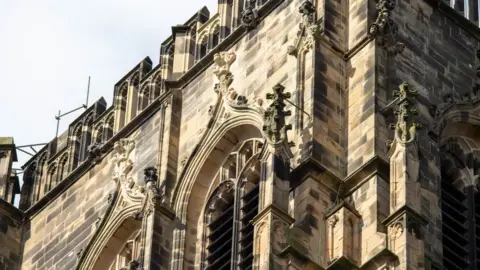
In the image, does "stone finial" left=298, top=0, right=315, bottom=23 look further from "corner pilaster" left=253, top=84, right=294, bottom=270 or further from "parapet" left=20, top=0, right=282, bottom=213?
"corner pilaster" left=253, top=84, right=294, bottom=270

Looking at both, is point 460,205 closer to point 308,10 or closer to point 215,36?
point 308,10

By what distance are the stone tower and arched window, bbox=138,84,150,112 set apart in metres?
0.05

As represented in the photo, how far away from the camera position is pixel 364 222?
4616cm

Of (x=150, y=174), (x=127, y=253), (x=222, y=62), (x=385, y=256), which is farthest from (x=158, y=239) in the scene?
(x=385, y=256)

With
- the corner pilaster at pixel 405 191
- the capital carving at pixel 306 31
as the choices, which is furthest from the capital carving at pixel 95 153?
the corner pilaster at pixel 405 191

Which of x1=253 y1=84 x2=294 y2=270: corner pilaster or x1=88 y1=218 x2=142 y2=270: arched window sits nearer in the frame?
x1=253 y1=84 x2=294 y2=270: corner pilaster

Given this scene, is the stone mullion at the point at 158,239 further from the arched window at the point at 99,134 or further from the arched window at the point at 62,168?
the arched window at the point at 62,168

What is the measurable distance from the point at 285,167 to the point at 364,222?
152cm

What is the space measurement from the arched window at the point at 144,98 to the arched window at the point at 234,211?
3.48 meters

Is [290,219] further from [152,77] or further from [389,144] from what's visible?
[152,77]

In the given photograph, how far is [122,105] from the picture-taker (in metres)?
54.6

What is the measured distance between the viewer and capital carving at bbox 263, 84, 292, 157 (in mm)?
46625

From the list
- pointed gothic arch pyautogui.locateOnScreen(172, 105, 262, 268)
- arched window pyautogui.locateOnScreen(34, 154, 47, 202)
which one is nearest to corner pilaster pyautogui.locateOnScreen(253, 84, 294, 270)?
pointed gothic arch pyautogui.locateOnScreen(172, 105, 262, 268)

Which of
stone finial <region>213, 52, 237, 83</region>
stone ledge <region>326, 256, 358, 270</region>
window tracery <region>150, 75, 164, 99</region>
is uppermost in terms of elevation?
window tracery <region>150, 75, 164, 99</region>
